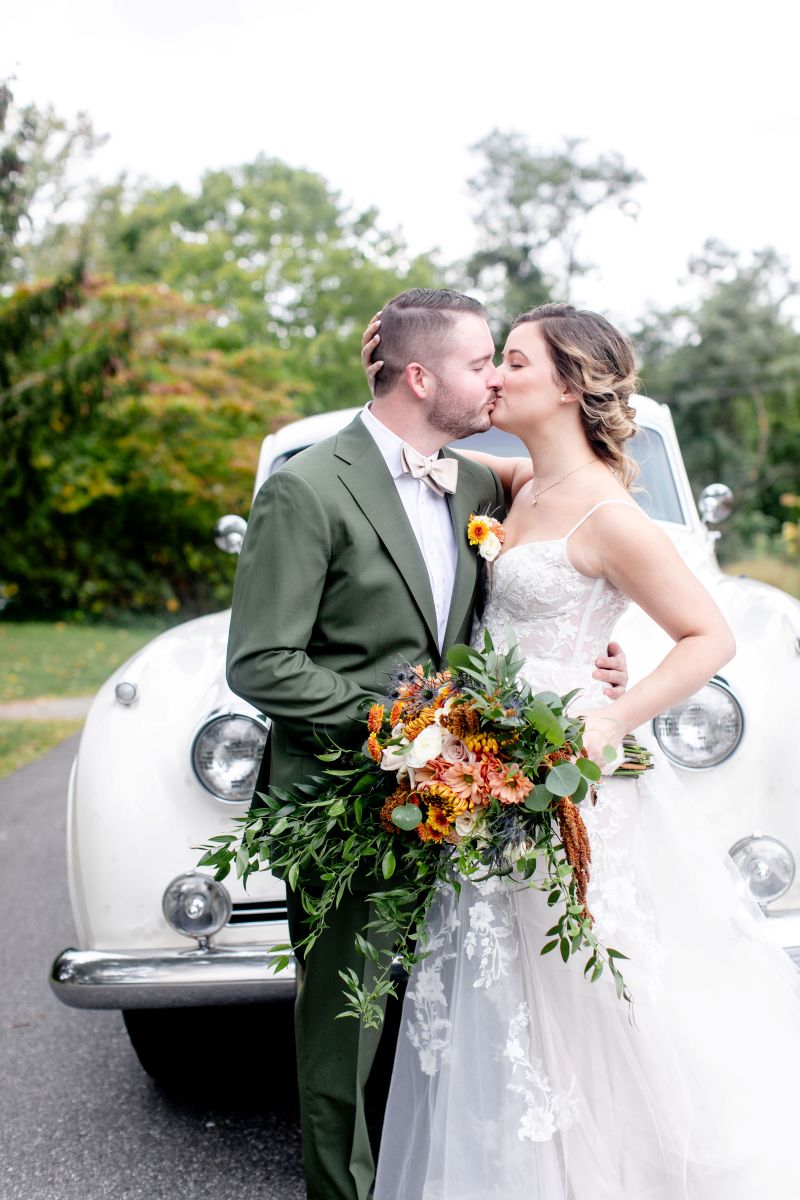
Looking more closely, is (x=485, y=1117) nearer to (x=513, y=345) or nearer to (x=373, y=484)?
(x=373, y=484)

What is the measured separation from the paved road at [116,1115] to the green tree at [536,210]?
90.6 ft

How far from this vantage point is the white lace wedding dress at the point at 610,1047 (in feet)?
6.95

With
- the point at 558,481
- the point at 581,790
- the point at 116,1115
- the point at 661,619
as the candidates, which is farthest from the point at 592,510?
the point at 116,1115

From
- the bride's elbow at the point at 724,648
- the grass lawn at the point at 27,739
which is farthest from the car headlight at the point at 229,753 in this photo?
the grass lawn at the point at 27,739

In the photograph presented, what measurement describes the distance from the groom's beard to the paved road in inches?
75.9

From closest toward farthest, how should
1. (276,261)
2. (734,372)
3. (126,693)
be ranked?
(126,693) → (276,261) → (734,372)

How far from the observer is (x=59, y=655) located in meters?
14.7

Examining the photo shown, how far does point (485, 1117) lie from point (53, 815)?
16.3 feet

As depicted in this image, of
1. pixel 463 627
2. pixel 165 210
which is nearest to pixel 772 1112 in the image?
pixel 463 627

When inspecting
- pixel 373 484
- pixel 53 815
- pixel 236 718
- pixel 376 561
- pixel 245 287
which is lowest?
pixel 53 815

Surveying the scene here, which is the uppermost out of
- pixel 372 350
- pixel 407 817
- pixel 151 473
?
pixel 151 473

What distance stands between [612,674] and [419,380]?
2.51ft

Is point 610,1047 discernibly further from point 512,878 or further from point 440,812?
point 440,812

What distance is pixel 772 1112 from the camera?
2.14 m
